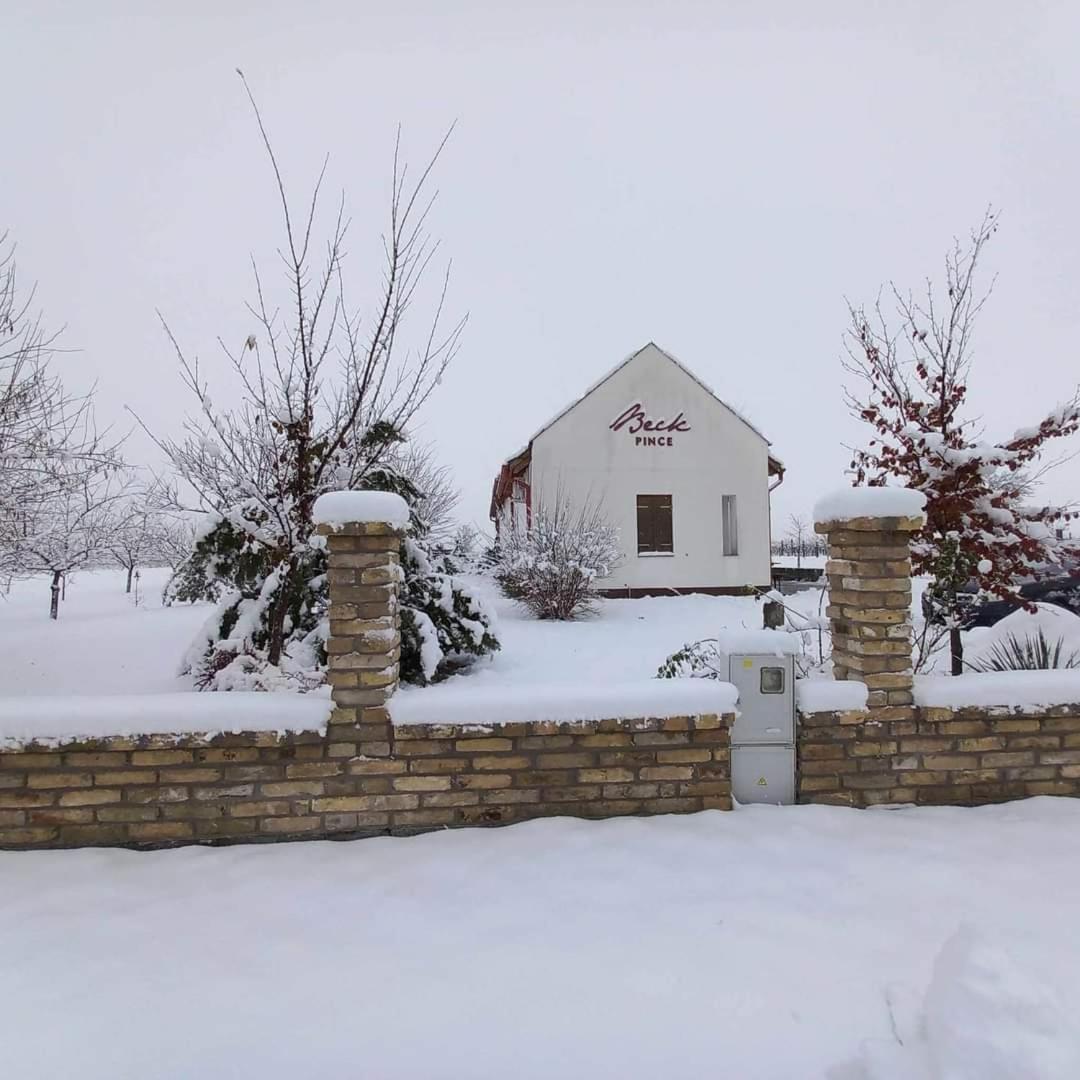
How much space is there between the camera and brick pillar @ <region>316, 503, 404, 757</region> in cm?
335

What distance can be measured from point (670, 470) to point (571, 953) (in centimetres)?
1454

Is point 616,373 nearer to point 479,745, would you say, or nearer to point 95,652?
point 95,652

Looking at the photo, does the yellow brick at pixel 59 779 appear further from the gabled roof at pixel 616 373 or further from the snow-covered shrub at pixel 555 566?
the gabled roof at pixel 616 373

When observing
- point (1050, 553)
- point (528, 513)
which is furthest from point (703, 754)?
point (528, 513)

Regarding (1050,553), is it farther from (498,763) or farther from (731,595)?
(731,595)

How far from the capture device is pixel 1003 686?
3611 mm

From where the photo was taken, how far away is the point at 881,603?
141 inches

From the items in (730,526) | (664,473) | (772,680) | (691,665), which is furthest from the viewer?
(730,526)

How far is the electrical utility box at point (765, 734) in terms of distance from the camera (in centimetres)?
358

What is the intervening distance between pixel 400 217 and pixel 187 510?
10.3 ft

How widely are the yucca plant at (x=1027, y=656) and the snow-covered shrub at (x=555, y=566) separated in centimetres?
658

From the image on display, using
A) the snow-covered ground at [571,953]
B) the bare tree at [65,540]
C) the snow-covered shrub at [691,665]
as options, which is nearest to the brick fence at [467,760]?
the snow-covered ground at [571,953]

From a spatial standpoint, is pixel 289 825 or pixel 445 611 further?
pixel 445 611

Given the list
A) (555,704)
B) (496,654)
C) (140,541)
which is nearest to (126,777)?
(555,704)
